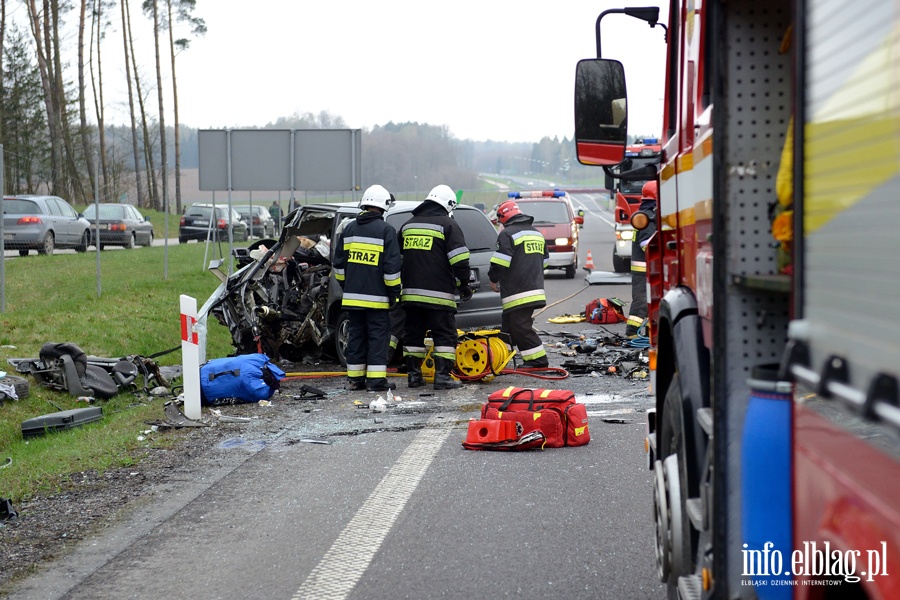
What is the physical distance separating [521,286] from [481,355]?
0.98 m

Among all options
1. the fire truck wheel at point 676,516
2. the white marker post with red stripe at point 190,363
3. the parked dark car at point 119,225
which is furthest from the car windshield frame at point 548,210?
the fire truck wheel at point 676,516

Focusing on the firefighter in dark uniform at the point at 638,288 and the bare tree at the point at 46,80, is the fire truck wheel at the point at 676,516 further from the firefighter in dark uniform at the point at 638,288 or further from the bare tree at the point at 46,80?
the bare tree at the point at 46,80

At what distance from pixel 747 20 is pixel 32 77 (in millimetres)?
50148

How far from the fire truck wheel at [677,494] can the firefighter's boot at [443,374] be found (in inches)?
259

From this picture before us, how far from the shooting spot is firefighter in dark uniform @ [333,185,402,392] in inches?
395

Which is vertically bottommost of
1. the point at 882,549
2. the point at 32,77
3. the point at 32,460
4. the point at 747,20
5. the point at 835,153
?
the point at 32,460

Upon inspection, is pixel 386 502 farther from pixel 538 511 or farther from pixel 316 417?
pixel 316 417

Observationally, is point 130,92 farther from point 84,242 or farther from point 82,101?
point 84,242

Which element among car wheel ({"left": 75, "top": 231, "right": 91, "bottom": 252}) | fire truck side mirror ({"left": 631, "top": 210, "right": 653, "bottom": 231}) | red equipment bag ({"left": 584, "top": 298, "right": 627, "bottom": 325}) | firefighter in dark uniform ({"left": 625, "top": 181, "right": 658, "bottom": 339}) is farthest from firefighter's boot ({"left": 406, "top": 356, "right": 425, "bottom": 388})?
car wheel ({"left": 75, "top": 231, "right": 91, "bottom": 252})

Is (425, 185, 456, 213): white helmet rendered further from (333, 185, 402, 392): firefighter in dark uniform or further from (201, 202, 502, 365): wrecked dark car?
(201, 202, 502, 365): wrecked dark car

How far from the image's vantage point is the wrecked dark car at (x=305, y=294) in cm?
1148

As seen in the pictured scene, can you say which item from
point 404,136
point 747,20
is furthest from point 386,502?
point 404,136

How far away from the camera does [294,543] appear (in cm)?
506

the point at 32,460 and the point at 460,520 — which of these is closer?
the point at 460,520
